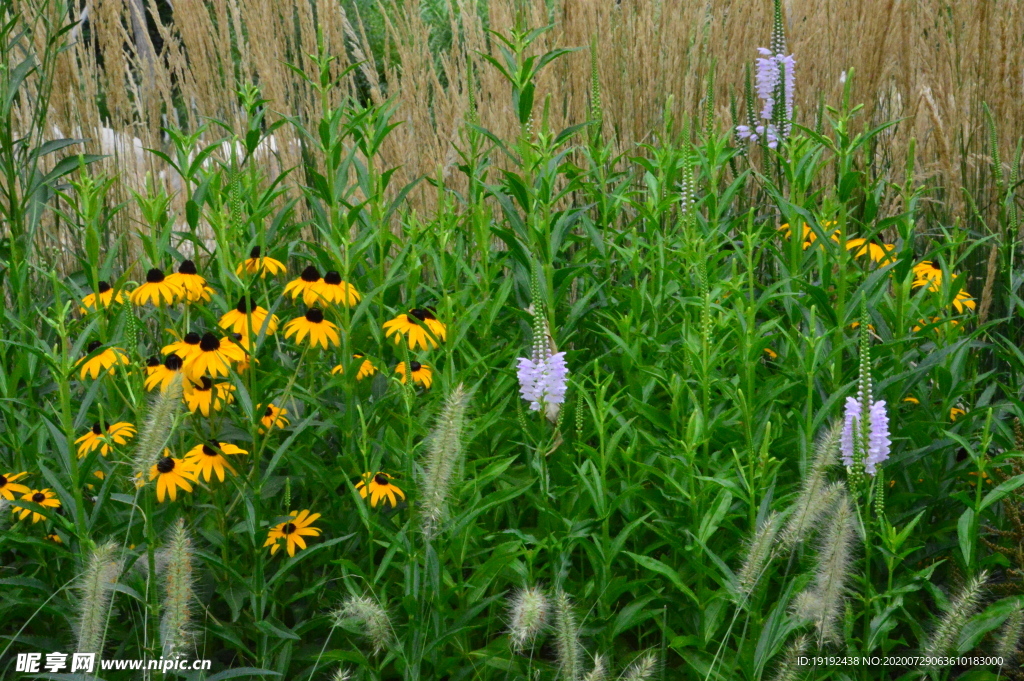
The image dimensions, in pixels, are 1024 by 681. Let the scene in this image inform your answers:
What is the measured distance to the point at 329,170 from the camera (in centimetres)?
198

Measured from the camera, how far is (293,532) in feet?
5.77

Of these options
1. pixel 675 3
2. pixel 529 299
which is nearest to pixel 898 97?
pixel 675 3

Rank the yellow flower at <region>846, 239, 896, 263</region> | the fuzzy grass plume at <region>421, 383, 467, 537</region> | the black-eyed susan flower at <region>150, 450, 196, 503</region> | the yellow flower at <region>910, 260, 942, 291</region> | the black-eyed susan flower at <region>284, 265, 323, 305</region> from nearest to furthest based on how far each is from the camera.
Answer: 1. the fuzzy grass plume at <region>421, 383, 467, 537</region>
2. the black-eyed susan flower at <region>150, 450, 196, 503</region>
3. the black-eyed susan flower at <region>284, 265, 323, 305</region>
4. the yellow flower at <region>846, 239, 896, 263</region>
5. the yellow flower at <region>910, 260, 942, 291</region>

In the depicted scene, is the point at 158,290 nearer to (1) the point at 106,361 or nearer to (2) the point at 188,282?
(2) the point at 188,282

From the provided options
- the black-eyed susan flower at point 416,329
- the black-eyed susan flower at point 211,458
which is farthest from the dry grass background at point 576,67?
the black-eyed susan flower at point 211,458

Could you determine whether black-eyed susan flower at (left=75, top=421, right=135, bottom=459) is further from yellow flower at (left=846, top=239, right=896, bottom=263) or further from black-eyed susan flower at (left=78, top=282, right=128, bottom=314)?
yellow flower at (left=846, top=239, right=896, bottom=263)

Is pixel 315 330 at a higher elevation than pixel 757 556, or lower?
higher

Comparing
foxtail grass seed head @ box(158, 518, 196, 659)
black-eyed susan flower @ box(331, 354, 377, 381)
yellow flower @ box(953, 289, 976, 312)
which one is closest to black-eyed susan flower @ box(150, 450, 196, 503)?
foxtail grass seed head @ box(158, 518, 196, 659)

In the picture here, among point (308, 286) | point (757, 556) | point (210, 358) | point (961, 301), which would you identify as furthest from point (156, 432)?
point (961, 301)

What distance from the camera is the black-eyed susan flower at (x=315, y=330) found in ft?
5.96

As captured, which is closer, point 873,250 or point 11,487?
point 11,487

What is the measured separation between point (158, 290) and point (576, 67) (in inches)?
70.7

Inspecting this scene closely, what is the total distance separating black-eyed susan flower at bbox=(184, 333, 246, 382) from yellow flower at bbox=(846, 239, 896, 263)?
1.24m

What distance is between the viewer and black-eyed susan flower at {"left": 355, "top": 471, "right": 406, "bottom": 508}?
1.70m
